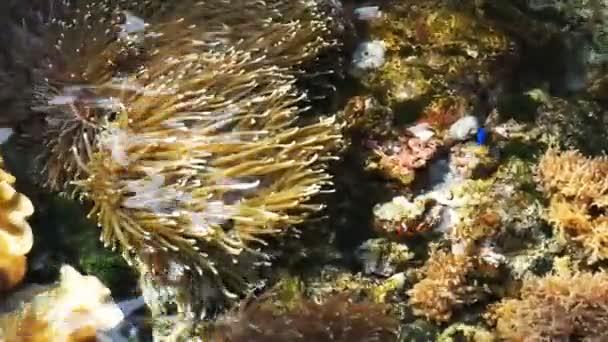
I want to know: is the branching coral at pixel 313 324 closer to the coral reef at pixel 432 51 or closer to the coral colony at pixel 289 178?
the coral colony at pixel 289 178

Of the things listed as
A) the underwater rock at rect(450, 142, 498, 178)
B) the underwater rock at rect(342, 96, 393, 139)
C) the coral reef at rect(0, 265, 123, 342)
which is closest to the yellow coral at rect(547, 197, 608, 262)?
the underwater rock at rect(450, 142, 498, 178)

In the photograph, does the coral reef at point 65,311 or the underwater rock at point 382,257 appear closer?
the coral reef at point 65,311

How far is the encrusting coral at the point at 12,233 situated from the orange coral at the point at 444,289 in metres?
1.40

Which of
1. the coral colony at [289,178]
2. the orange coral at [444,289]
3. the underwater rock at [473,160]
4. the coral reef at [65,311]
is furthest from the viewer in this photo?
the underwater rock at [473,160]

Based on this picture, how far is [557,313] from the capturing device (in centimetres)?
280

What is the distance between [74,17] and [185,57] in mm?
532

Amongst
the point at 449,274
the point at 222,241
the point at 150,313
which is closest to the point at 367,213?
the point at 449,274

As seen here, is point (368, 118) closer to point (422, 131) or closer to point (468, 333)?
point (422, 131)

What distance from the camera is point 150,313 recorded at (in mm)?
2643

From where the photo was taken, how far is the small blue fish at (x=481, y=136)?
306 cm

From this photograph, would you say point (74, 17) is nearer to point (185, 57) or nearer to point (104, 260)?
point (185, 57)

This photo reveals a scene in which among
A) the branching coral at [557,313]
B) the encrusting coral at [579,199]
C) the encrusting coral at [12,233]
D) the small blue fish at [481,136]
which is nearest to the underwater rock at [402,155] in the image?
the small blue fish at [481,136]

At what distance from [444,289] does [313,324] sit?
528 mm

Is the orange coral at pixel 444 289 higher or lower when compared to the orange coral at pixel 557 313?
higher
